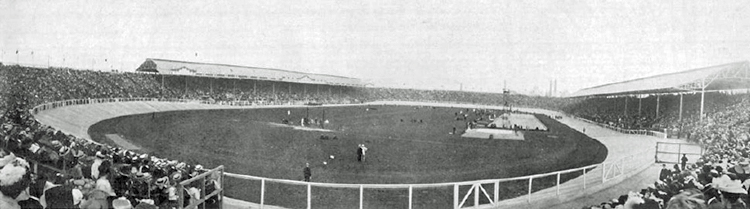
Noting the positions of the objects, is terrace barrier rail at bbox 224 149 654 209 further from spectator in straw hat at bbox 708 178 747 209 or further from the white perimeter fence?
spectator in straw hat at bbox 708 178 747 209

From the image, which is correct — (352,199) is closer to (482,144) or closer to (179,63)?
(482,144)

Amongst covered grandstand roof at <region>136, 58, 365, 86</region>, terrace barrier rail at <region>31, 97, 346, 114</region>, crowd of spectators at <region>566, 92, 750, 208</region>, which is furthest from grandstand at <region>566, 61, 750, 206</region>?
covered grandstand roof at <region>136, 58, 365, 86</region>

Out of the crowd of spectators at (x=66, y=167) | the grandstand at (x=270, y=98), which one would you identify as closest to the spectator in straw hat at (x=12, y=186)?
the crowd of spectators at (x=66, y=167)

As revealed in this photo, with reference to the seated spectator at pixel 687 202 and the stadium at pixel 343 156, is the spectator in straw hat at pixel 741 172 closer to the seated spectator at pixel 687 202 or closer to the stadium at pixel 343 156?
the stadium at pixel 343 156

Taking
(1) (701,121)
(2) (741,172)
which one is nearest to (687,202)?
(2) (741,172)

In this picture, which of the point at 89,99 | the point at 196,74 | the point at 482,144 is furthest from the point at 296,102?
the point at 482,144

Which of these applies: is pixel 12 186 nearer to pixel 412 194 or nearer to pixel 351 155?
pixel 412 194
